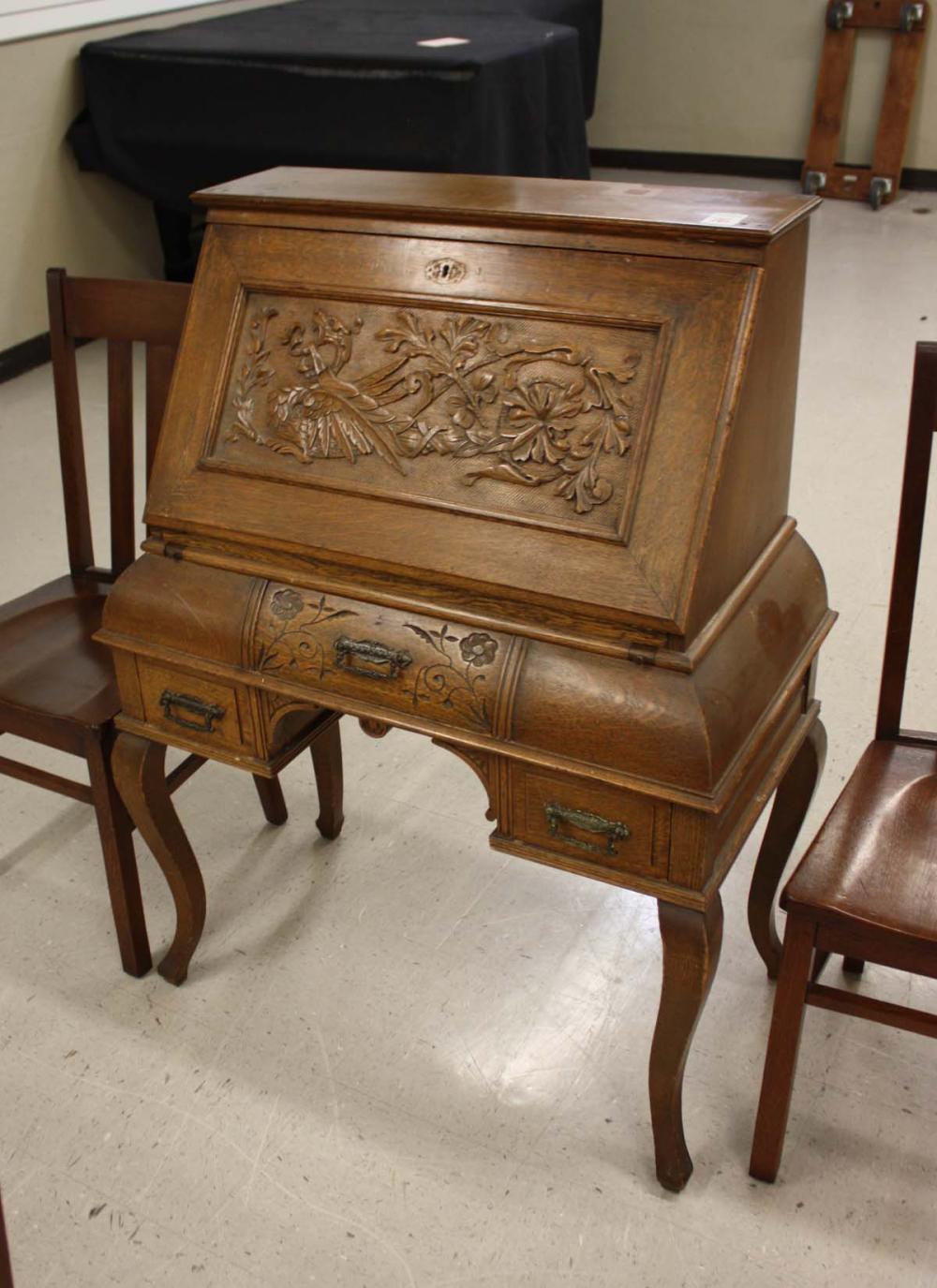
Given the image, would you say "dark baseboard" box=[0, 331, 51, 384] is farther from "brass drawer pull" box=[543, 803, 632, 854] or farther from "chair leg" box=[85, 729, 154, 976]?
"brass drawer pull" box=[543, 803, 632, 854]

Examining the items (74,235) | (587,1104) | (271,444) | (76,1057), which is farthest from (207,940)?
(74,235)

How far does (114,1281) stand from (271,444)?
113 centimetres

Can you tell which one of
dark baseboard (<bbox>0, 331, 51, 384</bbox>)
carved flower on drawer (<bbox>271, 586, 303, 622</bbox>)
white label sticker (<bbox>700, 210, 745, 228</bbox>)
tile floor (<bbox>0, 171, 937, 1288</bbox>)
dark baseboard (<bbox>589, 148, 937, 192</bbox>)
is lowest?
tile floor (<bbox>0, 171, 937, 1288</bbox>)

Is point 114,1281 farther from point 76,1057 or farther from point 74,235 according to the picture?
point 74,235

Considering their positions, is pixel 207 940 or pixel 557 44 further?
pixel 557 44

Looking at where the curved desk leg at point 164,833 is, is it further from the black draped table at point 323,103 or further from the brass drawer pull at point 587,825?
the black draped table at point 323,103

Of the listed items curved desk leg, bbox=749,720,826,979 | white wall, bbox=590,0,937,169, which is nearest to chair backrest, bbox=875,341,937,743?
curved desk leg, bbox=749,720,826,979

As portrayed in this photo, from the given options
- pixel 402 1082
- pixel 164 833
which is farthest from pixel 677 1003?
pixel 164 833

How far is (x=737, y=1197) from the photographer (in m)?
1.77

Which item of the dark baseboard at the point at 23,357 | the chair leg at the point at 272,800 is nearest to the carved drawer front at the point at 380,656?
the chair leg at the point at 272,800

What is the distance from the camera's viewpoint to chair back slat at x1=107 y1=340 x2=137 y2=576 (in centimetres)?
215

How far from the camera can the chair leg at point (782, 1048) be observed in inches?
62.6

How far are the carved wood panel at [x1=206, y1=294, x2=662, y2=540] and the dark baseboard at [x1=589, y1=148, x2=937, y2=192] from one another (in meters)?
6.53

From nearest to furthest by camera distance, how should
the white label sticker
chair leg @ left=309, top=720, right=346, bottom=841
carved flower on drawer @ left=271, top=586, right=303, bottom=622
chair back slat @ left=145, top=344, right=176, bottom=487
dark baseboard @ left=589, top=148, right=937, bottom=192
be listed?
the white label sticker < carved flower on drawer @ left=271, top=586, right=303, bottom=622 < chair back slat @ left=145, top=344, right=176, bottom=487 < chair leg @ left=309, top=720, right=346, bottom=841 < dark baseboard @ left=589, top=148, right=937, bottom=192
